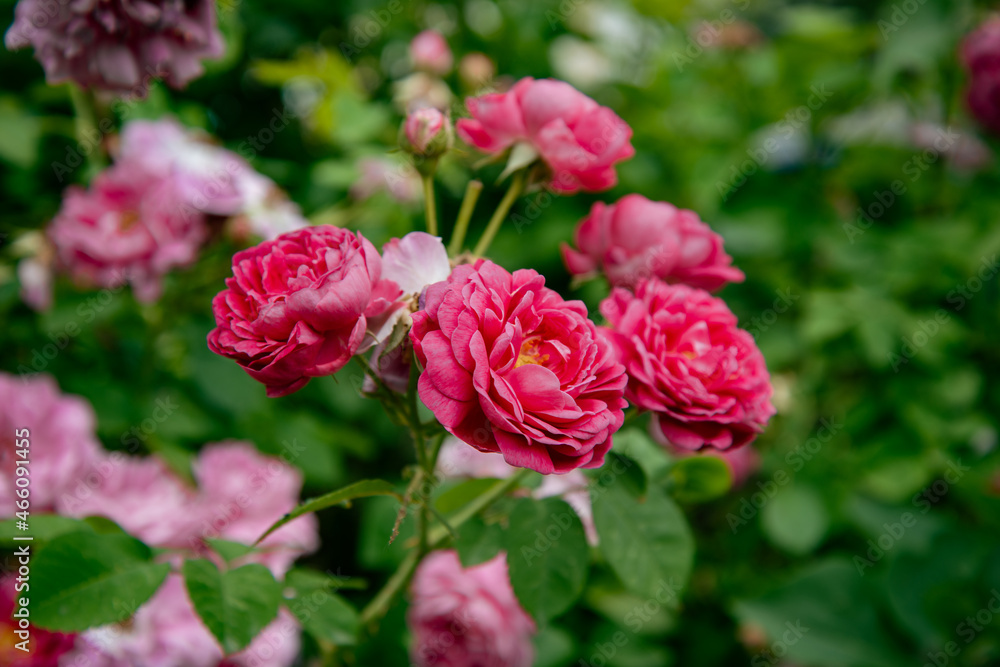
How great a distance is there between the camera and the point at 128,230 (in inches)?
42.9

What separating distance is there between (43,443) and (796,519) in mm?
1475

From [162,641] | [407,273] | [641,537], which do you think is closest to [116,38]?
[407,273]

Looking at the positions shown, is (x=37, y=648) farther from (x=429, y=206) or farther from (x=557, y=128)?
(x=557, y=128)

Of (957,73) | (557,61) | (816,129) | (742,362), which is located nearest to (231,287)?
(742,362)

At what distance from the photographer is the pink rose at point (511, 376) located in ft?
1.81

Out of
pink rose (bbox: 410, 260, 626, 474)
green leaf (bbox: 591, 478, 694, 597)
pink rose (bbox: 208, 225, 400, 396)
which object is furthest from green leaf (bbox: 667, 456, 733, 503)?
pink rose (bbox: 208, 225, 400, 396)

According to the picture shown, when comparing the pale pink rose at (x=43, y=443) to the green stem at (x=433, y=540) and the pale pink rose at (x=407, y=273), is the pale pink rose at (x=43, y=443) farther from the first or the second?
the pale pink rose at (x=407, y=273)

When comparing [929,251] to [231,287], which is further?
[929,251]

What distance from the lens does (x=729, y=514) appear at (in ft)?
5.81

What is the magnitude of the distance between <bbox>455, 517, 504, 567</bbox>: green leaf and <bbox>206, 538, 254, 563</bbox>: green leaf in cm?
23

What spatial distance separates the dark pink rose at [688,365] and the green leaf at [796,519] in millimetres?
975

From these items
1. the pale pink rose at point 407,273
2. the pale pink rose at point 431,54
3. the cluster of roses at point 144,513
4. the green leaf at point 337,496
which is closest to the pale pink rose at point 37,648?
the cluster of roses at point 144,513

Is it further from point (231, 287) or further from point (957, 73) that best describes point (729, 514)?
point (231, 287)

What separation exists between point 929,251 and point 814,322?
0.37 m
